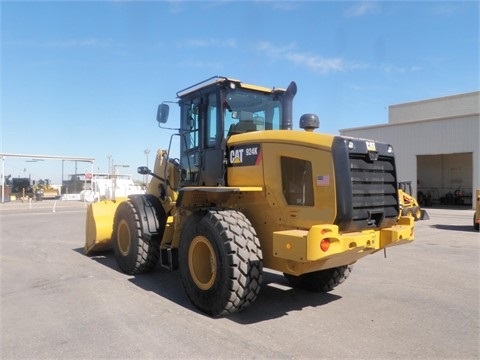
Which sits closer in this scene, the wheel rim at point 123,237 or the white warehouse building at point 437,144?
the wheel rim at point 123,237

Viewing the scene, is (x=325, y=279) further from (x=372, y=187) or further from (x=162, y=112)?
(x=162, y=112)

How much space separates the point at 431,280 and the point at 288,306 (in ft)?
9.64

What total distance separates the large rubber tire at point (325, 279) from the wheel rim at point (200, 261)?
1.63 meters

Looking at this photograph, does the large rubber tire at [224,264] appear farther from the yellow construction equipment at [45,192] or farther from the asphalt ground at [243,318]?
the yellow construction equipment at [45,192]

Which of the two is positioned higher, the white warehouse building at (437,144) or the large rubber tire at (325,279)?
the white warehouse building at (437,144)

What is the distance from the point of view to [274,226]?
211 inches

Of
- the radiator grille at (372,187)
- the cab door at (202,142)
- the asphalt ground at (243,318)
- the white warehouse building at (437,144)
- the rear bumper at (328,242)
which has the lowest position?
the asphalt ground at (243,318)

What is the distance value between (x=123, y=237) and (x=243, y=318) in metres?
3.42

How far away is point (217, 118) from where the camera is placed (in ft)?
20.5

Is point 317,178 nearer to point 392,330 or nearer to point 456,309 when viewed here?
point 392,330

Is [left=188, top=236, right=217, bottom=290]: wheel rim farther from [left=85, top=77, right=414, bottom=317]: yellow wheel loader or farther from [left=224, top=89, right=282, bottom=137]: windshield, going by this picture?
[left=224, top=89, right=282, bottom=137]: windshield

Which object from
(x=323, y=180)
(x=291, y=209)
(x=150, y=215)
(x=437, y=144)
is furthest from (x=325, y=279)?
(x=437, y=144)

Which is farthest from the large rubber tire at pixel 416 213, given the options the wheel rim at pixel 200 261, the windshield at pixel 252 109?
the wheel rim at pixel 200 261

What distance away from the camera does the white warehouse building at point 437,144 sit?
2764cm
